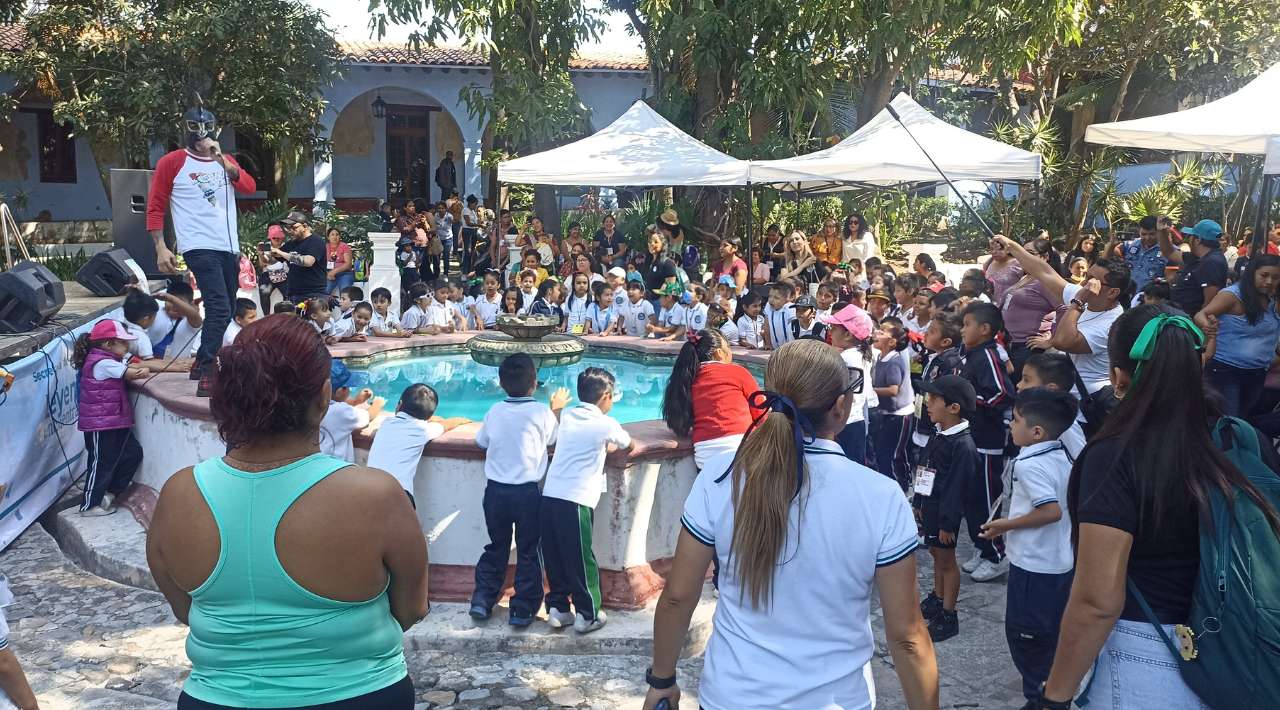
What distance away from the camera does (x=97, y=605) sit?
19.1ft

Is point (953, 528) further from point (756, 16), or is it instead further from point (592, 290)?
point (756, 16)

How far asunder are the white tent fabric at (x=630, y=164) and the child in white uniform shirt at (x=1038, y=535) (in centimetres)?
749

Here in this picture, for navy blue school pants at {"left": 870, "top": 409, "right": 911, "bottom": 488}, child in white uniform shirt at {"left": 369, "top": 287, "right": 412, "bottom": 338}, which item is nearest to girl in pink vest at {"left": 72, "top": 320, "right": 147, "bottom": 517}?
child in white uniform shirt at {"left": 369, "top": 287, "right": 412, "bottom": 338}

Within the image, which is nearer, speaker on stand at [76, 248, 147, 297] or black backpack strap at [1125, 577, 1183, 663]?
black backpack strap at [1125, 577, 1183, 663]

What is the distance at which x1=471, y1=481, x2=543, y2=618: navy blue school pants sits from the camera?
17.2 feet

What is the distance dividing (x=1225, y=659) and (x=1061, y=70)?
764 inches

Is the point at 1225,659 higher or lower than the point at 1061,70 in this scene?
lower

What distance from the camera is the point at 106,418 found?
6.82 meters

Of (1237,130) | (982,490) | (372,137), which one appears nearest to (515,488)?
(982,490)

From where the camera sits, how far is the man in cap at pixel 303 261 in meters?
10.9

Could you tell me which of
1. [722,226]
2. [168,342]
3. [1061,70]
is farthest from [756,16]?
[168,342]

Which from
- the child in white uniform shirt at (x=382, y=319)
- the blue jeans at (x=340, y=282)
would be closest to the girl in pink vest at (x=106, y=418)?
the child in white uniform shirt at (x=382, y=319)

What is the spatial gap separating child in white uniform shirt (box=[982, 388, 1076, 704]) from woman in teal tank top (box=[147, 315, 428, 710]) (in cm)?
291

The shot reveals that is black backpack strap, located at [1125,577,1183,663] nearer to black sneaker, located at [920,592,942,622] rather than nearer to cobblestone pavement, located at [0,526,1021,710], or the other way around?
cobblestone pavement, located at [0,526,1021,710]
